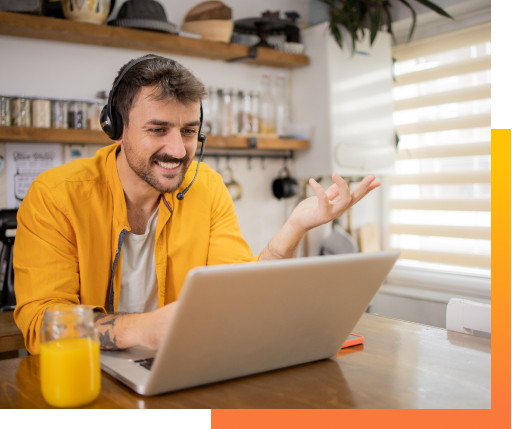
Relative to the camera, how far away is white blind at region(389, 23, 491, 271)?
259 cm

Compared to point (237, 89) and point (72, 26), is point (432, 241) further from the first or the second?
point (72, 26)

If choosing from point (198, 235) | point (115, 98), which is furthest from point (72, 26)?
point (198, 235)

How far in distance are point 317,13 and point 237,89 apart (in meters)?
0.66

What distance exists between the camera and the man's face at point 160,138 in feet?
4.52

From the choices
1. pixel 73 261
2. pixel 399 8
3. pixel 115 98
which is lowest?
pixel 73 261

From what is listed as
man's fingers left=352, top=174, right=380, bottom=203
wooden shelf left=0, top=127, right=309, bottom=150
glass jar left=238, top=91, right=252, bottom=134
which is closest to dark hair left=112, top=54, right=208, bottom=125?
man's fingers left=352, top=174, right=380, bottom=203

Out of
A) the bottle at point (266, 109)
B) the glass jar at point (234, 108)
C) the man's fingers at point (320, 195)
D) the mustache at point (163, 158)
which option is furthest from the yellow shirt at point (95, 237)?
the bottle at point (266, 109)

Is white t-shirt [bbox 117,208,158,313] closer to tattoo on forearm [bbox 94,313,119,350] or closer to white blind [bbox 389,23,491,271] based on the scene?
tattoo on forearm [bbox 94,313,119,350]

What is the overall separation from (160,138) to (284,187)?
4.54 ft

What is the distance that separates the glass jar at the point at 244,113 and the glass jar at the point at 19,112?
987mm

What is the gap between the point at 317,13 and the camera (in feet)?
9.30

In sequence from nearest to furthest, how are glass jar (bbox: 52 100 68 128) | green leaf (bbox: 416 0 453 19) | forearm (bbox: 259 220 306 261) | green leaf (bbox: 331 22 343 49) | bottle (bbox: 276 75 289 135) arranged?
forearm (bbox: 259 220 306 261) < glass jar (bbox: 52 100 68 128) < green leaf (bbox: 416 0 453 19) < green leaf (bbox: 331 22 343 49) < bottle (bbox: 276 75 289 135)

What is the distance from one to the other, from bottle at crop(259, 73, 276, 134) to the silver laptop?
5.96 ft

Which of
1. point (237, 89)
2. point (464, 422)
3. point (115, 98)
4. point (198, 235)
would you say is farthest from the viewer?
point (237, 89)
